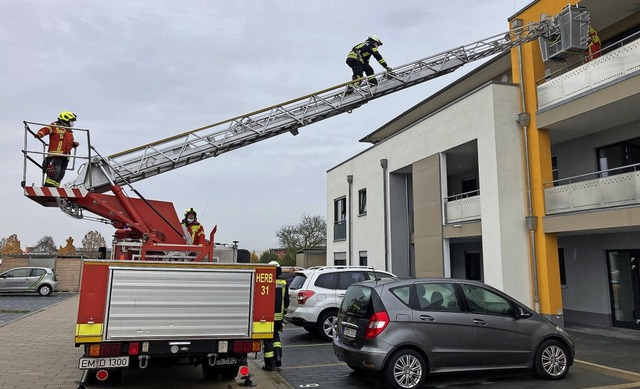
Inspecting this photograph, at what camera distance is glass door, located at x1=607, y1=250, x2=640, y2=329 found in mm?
12367

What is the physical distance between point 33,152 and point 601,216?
11.9 meters

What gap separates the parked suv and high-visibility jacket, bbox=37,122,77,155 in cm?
582

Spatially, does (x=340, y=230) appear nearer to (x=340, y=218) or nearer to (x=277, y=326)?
(x=340, y=218)

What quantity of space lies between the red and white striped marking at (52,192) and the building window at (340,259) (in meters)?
17.7

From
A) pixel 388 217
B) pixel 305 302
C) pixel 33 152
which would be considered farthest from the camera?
pixel 388 217

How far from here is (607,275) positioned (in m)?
13.2

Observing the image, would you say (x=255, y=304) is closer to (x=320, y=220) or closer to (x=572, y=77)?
(x=572, y=77)

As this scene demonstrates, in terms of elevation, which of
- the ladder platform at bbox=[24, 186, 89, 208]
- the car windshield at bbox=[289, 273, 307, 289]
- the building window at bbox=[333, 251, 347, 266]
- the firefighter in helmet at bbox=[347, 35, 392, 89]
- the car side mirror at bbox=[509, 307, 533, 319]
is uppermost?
the firefighter in helmet at bbox=[347, 35, 392, 89]

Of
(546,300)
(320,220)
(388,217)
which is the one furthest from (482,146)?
(320,220)

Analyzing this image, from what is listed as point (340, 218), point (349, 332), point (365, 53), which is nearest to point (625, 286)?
point (365, 53)

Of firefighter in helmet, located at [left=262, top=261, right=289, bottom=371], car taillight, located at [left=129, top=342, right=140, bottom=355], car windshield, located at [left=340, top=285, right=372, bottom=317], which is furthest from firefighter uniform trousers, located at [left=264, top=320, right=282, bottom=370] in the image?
car taillight, located at [left=129, top=342, right=140, bottom=355]

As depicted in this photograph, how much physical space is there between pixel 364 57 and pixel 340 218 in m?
15.8

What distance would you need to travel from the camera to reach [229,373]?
7.14 metres

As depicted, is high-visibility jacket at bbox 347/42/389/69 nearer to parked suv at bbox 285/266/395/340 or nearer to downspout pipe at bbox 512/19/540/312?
parked suv at bbox 285/266/395/340
